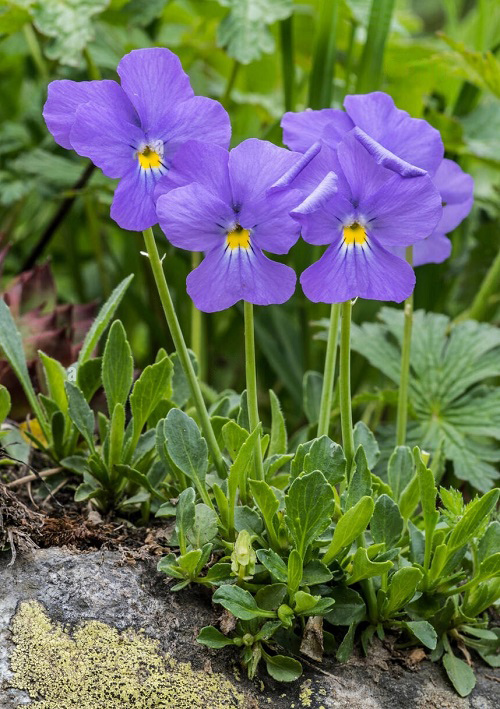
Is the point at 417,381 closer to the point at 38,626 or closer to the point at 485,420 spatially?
the point at 485,420

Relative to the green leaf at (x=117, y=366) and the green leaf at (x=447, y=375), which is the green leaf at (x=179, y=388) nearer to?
the green leaf at (x=117, y=366)

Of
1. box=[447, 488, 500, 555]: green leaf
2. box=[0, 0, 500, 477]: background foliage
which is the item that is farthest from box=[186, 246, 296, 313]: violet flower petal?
box=[0, 0, 500, 477]: background foliage

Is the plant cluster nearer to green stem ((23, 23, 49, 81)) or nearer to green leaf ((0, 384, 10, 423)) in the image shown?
green leaf ((0, 384, 10, 423))

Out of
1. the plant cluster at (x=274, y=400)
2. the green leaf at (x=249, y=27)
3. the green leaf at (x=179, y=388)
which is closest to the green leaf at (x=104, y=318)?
the plant cluster at (x=274, y=400)

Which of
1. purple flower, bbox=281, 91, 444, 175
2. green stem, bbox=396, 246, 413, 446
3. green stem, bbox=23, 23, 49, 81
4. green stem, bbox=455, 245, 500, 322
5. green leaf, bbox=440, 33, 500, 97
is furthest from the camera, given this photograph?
green stem, bbox=23, 23, 49, 81

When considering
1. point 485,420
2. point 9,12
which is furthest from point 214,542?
point 9,12

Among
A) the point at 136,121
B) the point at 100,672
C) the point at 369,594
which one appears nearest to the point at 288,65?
the point at 136,121
